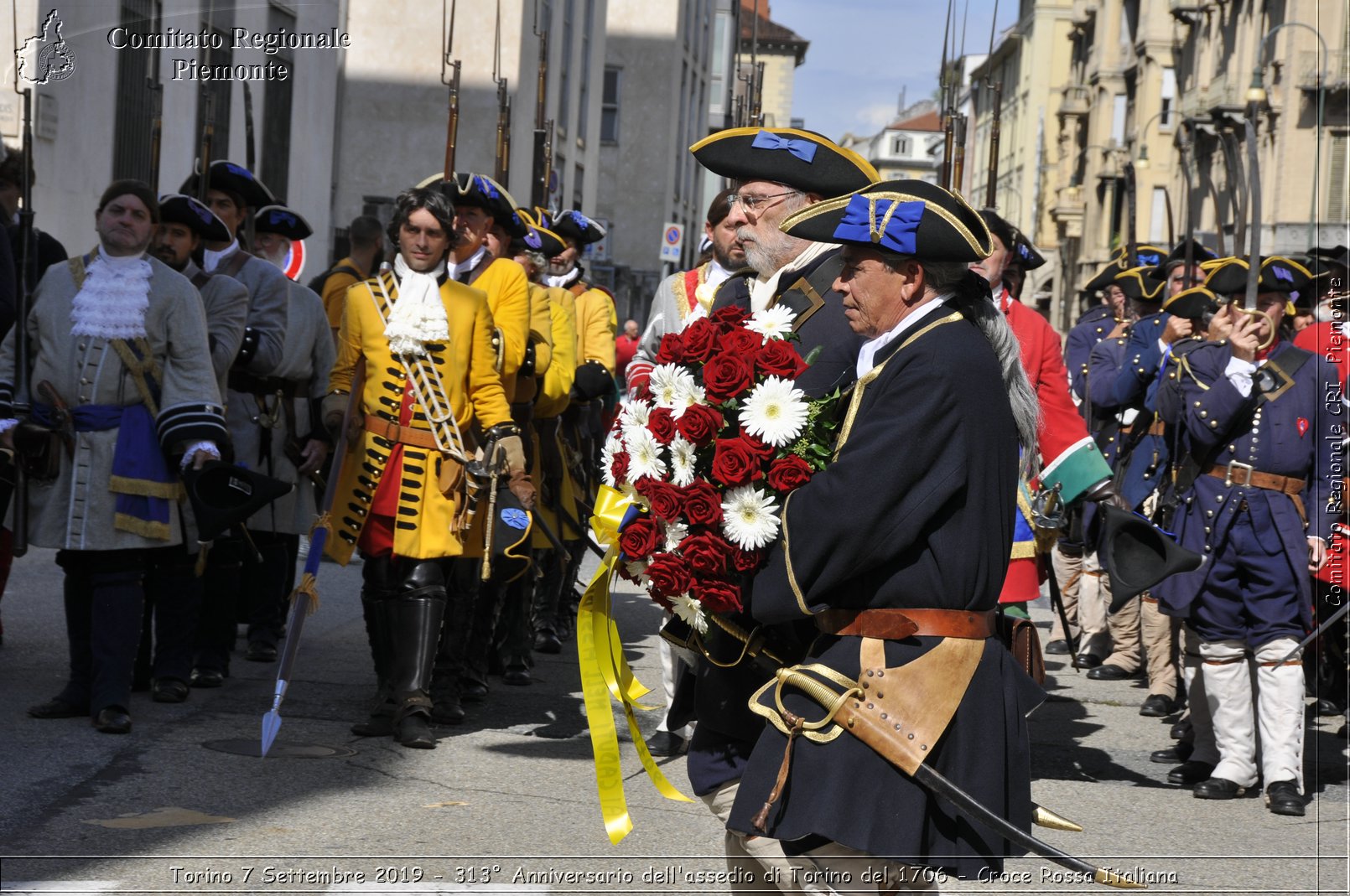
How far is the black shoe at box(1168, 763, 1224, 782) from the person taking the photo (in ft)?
23.8

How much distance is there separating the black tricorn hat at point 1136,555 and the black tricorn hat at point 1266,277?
3.30m

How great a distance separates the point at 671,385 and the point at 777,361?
298mm

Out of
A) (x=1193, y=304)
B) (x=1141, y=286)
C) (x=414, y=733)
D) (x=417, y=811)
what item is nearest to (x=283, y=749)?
(x=414, y=733)

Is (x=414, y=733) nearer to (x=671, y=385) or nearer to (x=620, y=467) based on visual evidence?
(x=620, y=467)

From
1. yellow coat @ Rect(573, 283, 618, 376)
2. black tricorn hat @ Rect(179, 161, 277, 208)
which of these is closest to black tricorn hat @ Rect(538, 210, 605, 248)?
yellow coat @ Rect(573, 283, 618, 376)

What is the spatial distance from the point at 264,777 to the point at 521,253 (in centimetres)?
359

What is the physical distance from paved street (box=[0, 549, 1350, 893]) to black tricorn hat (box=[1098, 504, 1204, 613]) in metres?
1.68

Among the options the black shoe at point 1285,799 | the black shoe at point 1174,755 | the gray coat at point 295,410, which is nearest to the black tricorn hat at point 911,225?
the black shoe at point 1285,799

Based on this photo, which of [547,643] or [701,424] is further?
[547,643]

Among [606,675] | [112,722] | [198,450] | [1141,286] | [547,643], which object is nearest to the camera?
[606,675]

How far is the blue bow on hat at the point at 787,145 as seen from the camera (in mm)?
4320

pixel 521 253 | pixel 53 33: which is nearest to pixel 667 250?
pixel 53 33

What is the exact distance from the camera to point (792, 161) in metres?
4.32

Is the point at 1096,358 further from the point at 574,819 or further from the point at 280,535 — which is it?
the point at 574,819
